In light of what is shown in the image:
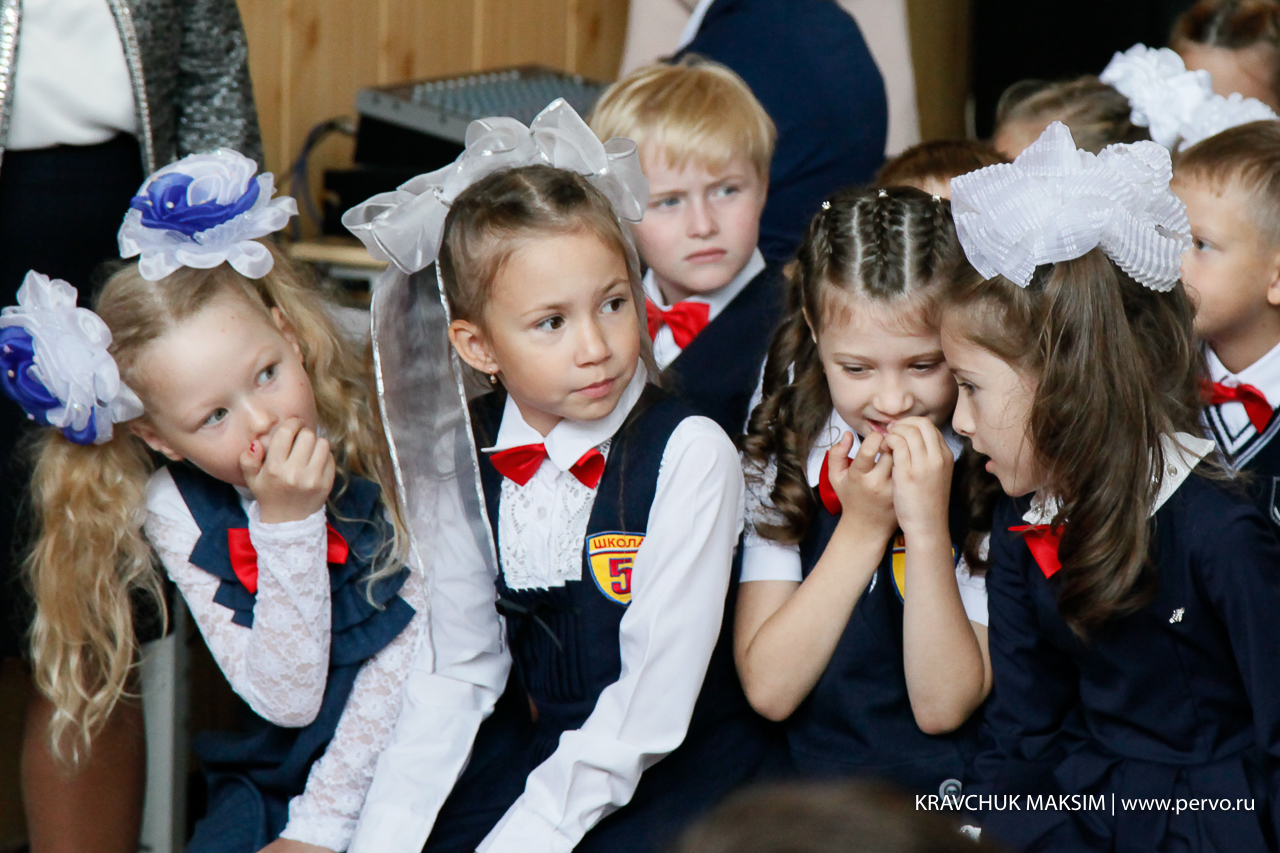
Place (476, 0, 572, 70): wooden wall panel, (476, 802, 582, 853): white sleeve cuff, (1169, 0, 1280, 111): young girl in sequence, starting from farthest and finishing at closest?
(476, 0, 572, 70): wooden wall panel → (1169, 0, 1280, 111): young girl → (476, 802, 582, 853): white sleeve cuff

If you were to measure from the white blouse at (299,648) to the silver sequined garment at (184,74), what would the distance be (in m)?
0.52

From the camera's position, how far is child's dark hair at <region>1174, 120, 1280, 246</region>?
65.6 inches

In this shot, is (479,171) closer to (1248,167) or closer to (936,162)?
(936,162)

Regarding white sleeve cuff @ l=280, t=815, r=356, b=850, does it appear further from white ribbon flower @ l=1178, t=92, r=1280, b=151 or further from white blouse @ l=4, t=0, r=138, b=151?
white ribbon flower @ l=1178, t=92, r=1280, b=151

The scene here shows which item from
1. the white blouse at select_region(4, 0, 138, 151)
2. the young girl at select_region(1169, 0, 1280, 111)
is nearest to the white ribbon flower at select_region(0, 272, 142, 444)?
the white blouse at select_region(4, 0, 138, 151)

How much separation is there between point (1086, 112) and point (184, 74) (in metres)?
1.45

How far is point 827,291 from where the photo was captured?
143 cm

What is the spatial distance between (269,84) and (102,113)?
0.80 m

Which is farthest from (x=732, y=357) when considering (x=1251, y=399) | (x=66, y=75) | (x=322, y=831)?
(x=66, y=75)

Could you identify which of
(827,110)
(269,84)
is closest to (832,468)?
(827,110)

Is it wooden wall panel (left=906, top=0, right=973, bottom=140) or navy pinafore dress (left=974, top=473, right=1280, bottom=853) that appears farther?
wooden wall panel (left=906, top=0, right=973, bottom=140)

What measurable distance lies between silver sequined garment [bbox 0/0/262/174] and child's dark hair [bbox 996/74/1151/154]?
127cm

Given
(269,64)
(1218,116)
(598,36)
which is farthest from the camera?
(598,36)

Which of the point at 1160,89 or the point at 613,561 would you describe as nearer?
the point at 613,561
